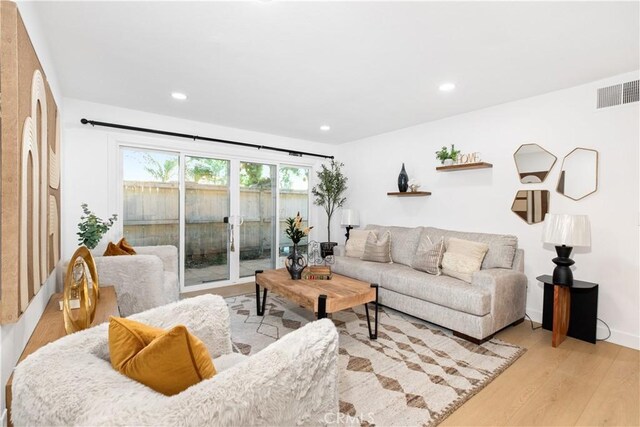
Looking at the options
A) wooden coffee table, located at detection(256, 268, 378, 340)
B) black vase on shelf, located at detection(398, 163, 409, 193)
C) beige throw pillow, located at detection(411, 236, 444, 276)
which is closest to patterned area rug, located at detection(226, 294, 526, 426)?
wooden coffee table, located at detection(256, 268, 378, 340)

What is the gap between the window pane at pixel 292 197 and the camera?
513 centimetres

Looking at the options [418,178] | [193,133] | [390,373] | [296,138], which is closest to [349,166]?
[296,138]

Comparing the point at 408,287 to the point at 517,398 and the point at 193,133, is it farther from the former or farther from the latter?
the point at 193,133

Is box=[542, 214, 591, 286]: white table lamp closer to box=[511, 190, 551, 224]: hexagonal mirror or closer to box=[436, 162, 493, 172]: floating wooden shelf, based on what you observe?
box=[511, 190, 551, 224]: hexagonal mirror

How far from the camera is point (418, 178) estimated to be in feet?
14.3

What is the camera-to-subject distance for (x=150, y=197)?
154 inches

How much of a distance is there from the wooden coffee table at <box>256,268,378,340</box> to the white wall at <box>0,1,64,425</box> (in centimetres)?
169

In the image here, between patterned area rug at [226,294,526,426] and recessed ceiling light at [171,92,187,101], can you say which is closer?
patterned area rug at [226,294,526,426]

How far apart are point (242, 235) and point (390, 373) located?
10.4ft

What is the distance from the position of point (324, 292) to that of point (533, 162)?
2.60 meters

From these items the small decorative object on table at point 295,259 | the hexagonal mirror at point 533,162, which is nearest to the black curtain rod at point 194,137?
the small decorative object on table at point 295,259

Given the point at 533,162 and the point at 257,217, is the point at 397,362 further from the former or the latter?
the point at 257,217

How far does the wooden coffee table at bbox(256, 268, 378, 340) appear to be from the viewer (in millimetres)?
2469

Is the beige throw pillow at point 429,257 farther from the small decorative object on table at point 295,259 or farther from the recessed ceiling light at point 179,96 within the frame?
the recessed ceiling light at point 179,96
